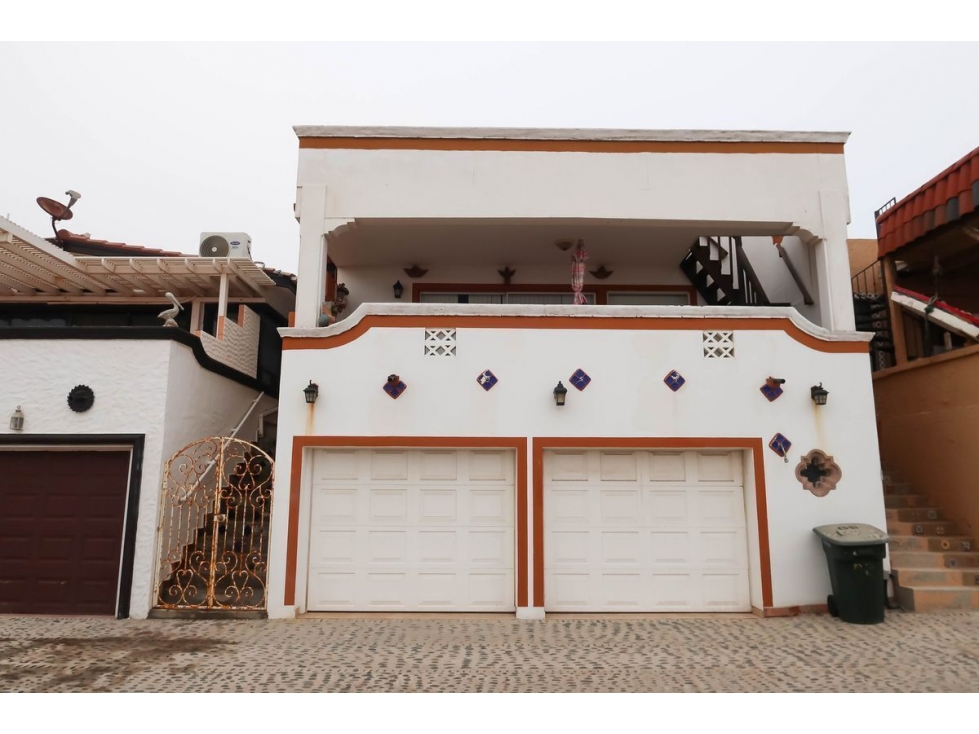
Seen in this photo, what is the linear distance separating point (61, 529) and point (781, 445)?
369 inches

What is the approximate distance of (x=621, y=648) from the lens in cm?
644

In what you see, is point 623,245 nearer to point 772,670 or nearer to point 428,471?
point 428,471

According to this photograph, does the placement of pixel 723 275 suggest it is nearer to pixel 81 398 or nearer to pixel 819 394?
pixel 819 394

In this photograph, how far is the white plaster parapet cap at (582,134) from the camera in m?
9.16

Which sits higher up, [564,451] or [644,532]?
[564,451]

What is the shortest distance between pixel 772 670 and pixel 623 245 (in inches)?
285

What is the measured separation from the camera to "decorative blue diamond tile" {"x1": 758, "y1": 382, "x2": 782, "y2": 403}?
27.2 ft

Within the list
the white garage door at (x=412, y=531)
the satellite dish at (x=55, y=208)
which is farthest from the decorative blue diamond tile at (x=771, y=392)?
the satellite dish at (x=55, y=208)

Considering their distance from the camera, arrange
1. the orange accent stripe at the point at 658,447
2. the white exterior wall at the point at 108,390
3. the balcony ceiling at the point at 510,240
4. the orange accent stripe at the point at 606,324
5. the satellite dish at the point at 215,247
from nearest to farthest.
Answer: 1. the orange accent stripe at the point at 658,447
2. the white exterior wall at the point at 108,390
3. the orange accent stripe at the point at 606,324
4. the balcony ceiling at the point at 510,240
5. the satellite dish at the point at 215,247

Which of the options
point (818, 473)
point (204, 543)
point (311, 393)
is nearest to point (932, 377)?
point (818, 473)

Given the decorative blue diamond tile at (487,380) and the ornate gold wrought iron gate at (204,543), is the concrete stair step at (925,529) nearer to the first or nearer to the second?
the decorative blue diamond tile at (487,380)

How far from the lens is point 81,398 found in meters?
8.17

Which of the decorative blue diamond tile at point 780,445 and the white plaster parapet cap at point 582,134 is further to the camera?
the white plaster parapet cap at point 582,134

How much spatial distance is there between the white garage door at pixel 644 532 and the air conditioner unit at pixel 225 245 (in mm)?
6873
